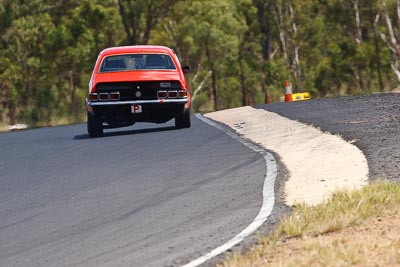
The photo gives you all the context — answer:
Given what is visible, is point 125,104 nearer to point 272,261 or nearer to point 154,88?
point 154,88

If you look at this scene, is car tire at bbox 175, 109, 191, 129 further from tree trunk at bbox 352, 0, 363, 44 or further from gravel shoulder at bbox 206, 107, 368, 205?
tree trunk at bbox 352, 0, 363, 44

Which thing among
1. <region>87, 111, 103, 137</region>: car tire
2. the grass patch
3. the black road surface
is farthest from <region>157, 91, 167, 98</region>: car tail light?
the grass patch

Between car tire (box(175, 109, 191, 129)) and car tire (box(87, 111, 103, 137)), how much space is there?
1.49 meters

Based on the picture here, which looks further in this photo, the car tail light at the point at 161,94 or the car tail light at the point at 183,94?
the car tail light at the point at 183,94

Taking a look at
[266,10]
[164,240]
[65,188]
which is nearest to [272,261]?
[164,240]

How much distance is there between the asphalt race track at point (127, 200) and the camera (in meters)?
8.32

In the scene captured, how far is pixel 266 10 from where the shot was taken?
7594 cm

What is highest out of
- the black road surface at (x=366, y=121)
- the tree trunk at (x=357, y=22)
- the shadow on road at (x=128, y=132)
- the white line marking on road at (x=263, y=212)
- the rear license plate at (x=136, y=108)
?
the tree trunk at (x=357, y=22)

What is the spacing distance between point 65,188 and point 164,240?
14.5ft

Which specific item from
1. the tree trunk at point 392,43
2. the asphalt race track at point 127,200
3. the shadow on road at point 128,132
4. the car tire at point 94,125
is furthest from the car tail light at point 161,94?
the tree trunk at point 392,43

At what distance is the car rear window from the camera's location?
2117 cm

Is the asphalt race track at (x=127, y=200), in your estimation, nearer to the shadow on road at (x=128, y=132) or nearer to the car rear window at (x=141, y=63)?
the shadow on road at (x=128, y=132)

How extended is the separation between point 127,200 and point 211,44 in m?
58.0

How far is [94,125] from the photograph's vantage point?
821 inches
